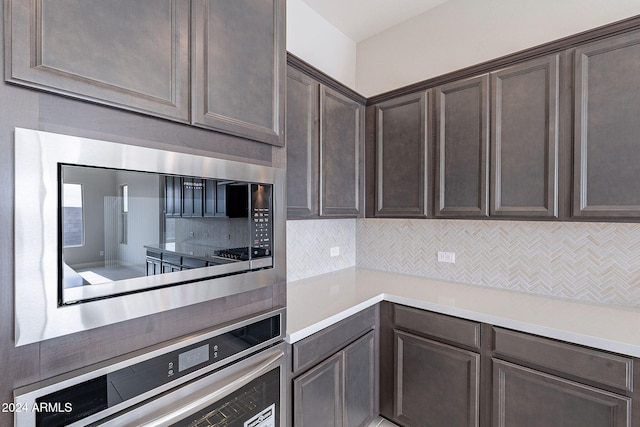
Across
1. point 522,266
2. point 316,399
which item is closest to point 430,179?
point 522,266

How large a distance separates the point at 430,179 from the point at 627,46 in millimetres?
1101

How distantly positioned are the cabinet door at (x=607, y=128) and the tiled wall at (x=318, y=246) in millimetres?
1624

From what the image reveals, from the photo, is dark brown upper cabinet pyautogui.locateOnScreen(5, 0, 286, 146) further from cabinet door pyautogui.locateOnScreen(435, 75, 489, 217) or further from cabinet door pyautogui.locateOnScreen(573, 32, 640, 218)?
cabinet door pyautogui.locateOnScreen(573, 32, 640, 218)

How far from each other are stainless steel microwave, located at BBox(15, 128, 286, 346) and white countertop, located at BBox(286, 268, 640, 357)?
56 centimetres

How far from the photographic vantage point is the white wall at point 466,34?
183 cm

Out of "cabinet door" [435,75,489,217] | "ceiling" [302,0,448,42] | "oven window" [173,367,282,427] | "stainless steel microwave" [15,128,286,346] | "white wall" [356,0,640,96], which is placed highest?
"ceiling" [302,0,448,42]

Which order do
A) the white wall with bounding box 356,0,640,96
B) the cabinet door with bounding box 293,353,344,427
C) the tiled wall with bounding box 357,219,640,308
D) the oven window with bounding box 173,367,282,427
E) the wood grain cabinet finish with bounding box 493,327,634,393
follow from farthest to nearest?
the white wall with bounding box 356,0,640,96 → the tiled wall with bounding box 357,219,640,308 → the cabinet door with bounding box 293,353,344,427 → the wood grain cabinet finish with bounding box 493,327,634,393 → the oven window with bounding box 173,367,282,427

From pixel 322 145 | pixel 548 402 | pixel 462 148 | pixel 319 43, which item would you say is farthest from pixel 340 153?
pixel 548 402

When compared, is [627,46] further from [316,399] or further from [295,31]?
[316,399]

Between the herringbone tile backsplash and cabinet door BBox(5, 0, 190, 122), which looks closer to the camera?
cabinet door BBox(5, 0, 190, 122)

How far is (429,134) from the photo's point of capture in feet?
6.71

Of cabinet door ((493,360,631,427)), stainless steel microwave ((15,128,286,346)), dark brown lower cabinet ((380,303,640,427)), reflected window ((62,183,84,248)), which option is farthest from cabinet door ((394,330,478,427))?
reflected window ((62,183,84,248))

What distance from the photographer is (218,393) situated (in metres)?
0.98

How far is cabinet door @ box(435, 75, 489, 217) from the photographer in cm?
184
